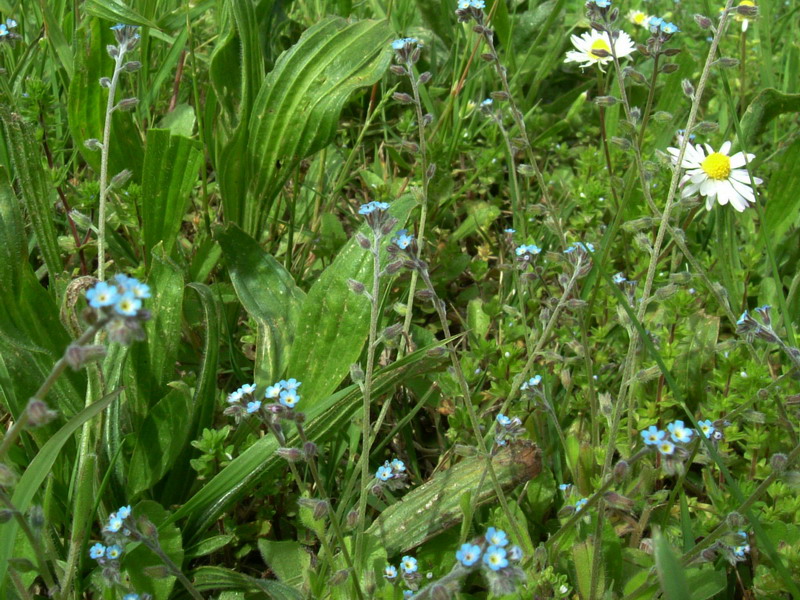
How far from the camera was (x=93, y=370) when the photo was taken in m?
2.09

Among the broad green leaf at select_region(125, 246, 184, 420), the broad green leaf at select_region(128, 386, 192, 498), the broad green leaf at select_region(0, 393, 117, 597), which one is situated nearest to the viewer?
the broad green leaf at select_region(0, 393, 117, 597)

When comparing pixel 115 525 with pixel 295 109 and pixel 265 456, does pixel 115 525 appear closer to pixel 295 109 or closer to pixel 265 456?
pixel 265 456

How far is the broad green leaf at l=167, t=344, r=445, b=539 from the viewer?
2.02 metres

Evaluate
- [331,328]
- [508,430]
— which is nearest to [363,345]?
[331,328]

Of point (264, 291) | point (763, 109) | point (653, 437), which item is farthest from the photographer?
point (763, 109)

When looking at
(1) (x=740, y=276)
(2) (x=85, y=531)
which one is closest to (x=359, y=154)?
(1) (x=740, y=276)

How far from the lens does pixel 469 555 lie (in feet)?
4.45

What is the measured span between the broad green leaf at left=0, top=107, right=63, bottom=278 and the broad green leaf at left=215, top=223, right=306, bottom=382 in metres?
0.49

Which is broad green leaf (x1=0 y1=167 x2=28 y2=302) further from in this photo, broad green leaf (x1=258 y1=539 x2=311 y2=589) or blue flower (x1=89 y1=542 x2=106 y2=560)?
broad green leaf (x1=258 y1=539 x2=311 y2=589)

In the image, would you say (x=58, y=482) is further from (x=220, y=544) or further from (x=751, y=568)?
(x=751, y=568)

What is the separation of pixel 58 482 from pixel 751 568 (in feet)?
5.82

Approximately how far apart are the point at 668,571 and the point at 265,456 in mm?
1033

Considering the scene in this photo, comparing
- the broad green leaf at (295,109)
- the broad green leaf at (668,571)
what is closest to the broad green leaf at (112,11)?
the broad green leaf at (295,109)

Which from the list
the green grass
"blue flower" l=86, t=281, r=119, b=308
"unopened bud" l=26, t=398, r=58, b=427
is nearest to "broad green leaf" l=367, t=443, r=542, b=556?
the green grass
